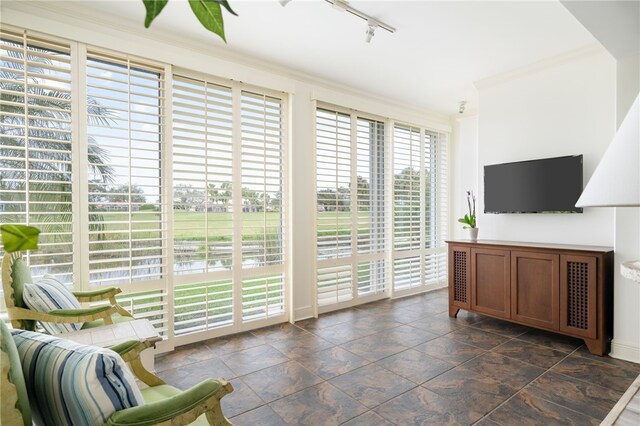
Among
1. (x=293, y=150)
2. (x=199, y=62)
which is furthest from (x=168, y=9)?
(x=293, y=150)

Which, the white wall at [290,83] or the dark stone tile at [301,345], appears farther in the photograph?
the dark stone tile at [301,345]

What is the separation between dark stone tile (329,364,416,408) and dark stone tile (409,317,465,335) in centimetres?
111

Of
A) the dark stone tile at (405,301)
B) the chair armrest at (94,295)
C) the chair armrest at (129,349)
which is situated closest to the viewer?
the chair armrest at (129,349)

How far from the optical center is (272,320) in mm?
3715

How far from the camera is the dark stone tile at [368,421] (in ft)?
6.54

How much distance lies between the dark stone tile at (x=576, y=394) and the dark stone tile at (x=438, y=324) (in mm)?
1075

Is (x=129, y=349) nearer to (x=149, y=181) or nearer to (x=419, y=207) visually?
(x=149, y=181)

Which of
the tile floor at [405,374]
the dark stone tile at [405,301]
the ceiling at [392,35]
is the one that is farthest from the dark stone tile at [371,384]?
the ceiling at [392,35]

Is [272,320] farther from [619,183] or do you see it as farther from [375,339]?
[619,183]

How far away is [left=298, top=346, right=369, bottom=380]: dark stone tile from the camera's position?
264 cm

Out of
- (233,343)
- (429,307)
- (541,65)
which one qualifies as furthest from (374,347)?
(541,65)

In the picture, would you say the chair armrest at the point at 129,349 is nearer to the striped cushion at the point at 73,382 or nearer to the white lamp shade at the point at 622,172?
the striped cushion at the point at 73,382

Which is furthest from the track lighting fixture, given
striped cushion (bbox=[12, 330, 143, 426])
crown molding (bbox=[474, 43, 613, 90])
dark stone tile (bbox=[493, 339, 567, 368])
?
dark stone tile (bbox=[493, 339, 567, 368])

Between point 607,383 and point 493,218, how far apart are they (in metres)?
1.94
